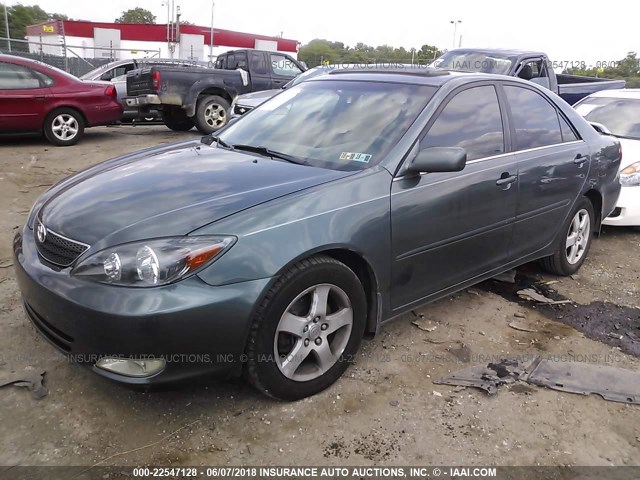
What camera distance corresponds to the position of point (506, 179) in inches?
142

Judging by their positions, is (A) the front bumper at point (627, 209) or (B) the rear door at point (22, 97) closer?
(A) the front bumper at point (627, 209)

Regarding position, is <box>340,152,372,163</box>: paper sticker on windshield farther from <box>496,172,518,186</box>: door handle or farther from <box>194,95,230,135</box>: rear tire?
<box>194,95,230,135</box>: rear tire

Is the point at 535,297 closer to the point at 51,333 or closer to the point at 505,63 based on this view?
the point at 51,333

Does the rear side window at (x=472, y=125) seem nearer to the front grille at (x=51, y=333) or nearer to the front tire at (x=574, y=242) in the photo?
the front tire at (x=574, y=242)

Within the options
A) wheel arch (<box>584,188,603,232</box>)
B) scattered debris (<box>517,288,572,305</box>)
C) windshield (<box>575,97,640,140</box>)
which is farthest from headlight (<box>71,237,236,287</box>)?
windshield (<box>575,97,640,140</box>)

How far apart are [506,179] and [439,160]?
A: 911mm

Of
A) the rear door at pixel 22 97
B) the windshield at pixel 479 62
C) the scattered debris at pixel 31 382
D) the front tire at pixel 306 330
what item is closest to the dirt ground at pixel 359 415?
the scattered debris at pixel 31 382

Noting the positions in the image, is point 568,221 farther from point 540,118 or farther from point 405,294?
point 405,294

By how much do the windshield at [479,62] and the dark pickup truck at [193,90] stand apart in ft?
13.5

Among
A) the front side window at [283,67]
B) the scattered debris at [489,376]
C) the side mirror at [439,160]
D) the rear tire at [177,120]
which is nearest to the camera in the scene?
the side mirror at [439,160]

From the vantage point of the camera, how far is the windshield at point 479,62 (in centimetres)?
895

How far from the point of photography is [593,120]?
702cm

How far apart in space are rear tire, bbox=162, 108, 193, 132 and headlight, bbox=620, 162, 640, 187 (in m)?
7.76

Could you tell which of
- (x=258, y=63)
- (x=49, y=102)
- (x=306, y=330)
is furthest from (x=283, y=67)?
(x=306, y=330)
